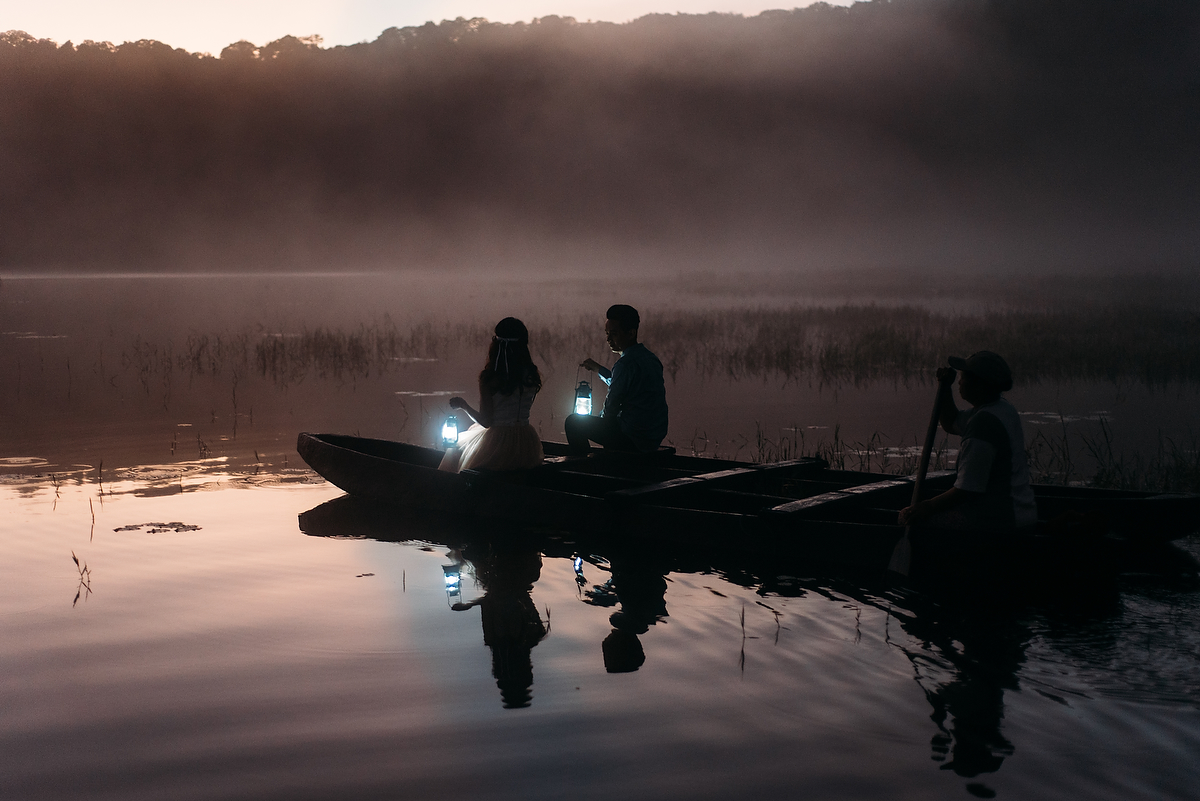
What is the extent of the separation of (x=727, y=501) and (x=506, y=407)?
2459mm

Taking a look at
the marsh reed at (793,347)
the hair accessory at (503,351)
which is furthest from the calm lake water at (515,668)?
the marsh reed at (793,347)

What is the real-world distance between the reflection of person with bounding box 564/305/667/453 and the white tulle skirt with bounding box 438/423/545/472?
0.99 m

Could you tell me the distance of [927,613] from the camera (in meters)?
7.25

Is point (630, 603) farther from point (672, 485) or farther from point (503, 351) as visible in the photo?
point (503, 351)

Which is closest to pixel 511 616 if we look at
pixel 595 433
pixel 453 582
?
pixel 453 582

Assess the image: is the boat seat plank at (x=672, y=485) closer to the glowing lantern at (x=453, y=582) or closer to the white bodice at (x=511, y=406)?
the glowing lantern at (x=453, y=582)

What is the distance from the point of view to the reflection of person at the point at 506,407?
33.1 feet

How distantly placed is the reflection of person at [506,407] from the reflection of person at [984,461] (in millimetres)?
4146

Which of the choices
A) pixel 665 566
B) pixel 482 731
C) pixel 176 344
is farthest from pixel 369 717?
pixel 176 344

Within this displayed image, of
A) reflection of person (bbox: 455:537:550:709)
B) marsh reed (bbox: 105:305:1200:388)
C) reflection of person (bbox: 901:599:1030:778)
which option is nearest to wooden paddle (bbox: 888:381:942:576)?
reflection of person (bbox: 901:599:1030:778)

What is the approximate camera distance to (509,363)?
10133mm

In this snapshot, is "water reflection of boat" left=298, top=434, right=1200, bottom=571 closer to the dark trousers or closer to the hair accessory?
the dark trousers

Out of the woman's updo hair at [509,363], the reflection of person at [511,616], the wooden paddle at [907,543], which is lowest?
the reflection of person at [511,616]

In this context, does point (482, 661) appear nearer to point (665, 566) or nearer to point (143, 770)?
point (143, 770)
